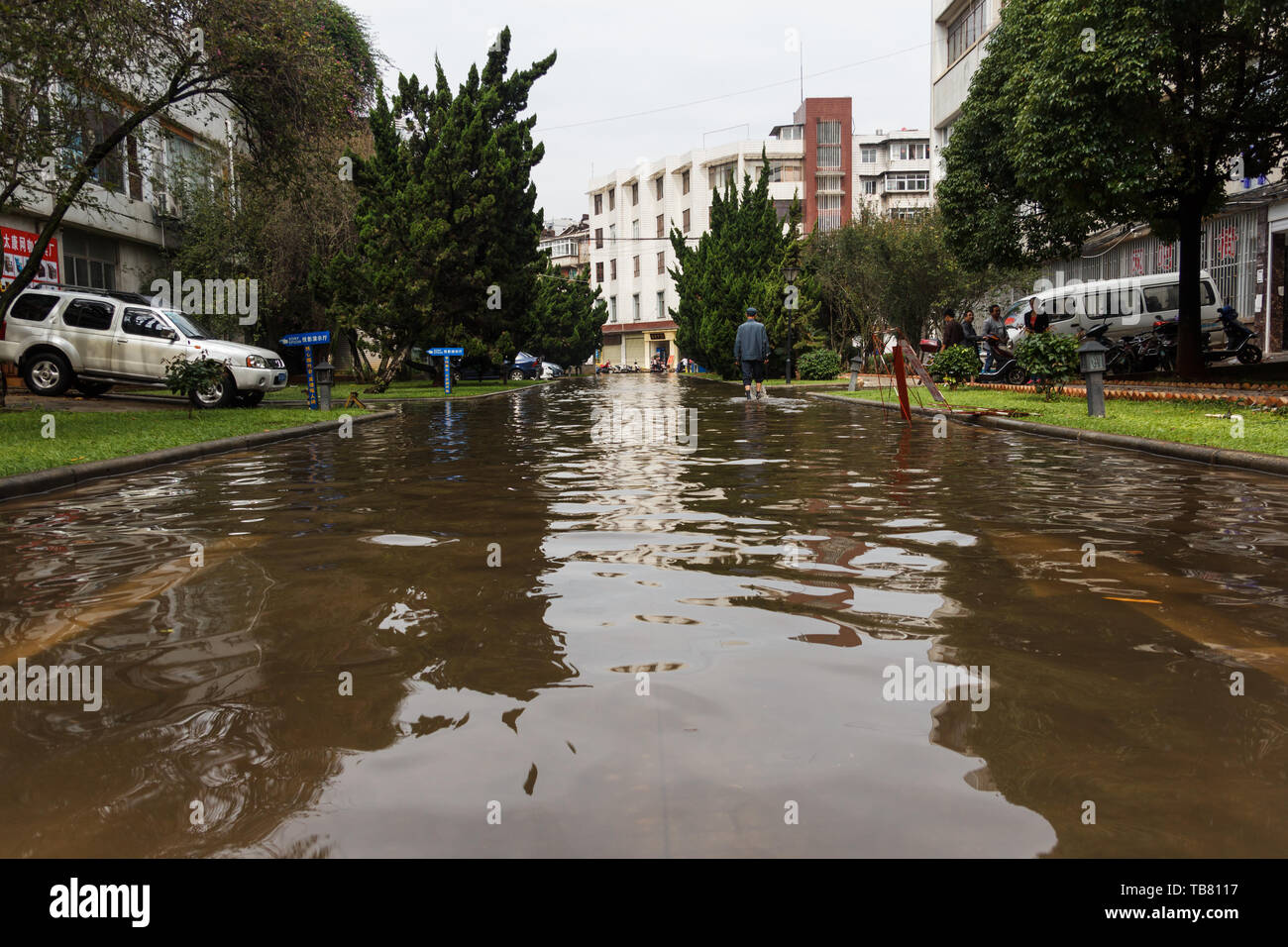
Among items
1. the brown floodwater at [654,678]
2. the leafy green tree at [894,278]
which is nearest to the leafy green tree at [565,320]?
the leafy green tree at [894,278]

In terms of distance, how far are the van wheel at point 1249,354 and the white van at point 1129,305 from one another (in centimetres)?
101

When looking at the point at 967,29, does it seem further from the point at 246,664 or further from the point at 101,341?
the point at 246,664

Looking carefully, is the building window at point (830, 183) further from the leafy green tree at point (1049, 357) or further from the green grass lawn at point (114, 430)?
the green grass lawn at point (114, 430)

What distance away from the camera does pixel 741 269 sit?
40.1m

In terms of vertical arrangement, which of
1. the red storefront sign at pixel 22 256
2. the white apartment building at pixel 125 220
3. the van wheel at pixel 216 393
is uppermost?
the white apartment building at pixel 125 220

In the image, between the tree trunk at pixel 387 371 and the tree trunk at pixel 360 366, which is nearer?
the tree trunk at pixel 387 371

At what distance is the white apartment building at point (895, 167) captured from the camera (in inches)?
3140

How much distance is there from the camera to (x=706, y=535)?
19.9 feet

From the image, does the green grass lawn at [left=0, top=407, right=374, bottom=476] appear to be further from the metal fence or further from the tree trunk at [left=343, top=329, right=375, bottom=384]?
the metal fence

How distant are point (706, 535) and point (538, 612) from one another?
76.0 inches

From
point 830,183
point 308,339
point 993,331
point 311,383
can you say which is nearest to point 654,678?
point 308,339

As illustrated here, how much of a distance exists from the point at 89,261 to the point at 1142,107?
24.6 meters

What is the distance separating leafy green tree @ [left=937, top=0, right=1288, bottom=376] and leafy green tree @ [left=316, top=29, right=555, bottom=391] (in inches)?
540

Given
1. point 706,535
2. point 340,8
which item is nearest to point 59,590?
point 706,535
